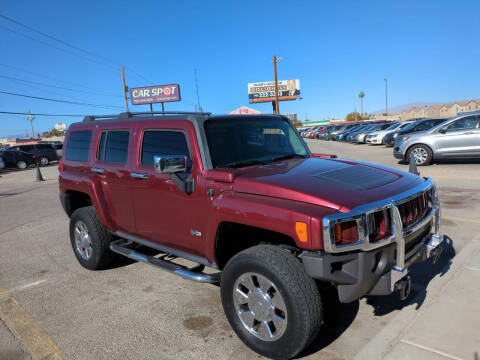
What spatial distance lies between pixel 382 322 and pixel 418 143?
33.7 feet

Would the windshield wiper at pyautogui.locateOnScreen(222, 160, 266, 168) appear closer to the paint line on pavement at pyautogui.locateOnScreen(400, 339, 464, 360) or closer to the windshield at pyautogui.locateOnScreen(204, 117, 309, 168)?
the windshield at pyautogui.locateOnScreen(204, 117, 309, 168)

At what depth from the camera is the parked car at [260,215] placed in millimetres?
2451

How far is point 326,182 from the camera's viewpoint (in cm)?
283

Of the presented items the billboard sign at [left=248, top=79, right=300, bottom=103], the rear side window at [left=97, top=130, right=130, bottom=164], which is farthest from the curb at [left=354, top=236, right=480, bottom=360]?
the billboard sign at [left=248, top=79, right=300, bottom=103]

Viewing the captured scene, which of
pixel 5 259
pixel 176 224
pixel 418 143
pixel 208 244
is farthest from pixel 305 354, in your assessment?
pixel 418 143

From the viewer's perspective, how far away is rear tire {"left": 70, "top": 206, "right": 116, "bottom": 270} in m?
4.50

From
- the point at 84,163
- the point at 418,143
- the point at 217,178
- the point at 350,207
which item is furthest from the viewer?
the point at 418,143

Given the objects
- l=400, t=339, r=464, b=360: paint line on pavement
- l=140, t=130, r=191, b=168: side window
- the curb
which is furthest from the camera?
l=140, t=130, r=191, b=168: side window

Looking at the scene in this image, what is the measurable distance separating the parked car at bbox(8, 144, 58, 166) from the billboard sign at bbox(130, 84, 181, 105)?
27202mm

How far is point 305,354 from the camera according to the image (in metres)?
2.76

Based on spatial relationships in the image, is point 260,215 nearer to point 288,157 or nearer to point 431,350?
point 288,157

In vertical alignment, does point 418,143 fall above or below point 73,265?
above

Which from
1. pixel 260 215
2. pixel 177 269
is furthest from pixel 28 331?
pixel 260 215

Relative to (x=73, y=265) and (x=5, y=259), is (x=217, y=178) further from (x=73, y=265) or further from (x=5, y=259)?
(x=5, y=259)
